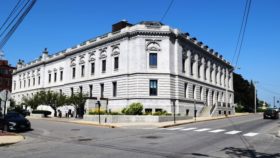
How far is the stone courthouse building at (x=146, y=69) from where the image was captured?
1890 inches

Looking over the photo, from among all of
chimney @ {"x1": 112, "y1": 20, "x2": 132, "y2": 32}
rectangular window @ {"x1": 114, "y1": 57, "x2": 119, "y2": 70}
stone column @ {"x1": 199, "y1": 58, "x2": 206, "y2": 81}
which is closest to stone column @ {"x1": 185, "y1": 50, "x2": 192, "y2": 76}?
stone column @ {"x1": 199, "y1": 58, "x2": 206, "y2": 81}

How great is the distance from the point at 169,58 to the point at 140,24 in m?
6.86

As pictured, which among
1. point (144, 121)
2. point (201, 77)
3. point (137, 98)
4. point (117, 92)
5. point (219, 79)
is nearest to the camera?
point (144, 121)

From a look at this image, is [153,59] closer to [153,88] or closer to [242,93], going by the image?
[153,88]

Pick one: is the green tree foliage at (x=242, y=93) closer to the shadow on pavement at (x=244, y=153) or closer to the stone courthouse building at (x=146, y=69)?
the stone courthouse building at (x=146, y=69)

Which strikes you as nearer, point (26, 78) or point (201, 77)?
point (201, 77)

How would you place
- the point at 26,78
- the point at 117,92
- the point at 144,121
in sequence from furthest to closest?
the point at 26,78
the point at 117,92
the point at 144,121

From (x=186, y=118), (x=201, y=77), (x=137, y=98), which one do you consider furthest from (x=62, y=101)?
(x=201, y=77)

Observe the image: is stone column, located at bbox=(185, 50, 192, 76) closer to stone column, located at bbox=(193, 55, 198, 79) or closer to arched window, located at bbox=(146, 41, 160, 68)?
stone column, located at bbox=(193, 55, 198, 79)

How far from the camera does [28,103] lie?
6106 cm

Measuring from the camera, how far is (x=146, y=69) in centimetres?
4850

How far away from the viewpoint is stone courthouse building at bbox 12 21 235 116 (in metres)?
48.0

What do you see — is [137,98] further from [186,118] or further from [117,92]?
[186,118]

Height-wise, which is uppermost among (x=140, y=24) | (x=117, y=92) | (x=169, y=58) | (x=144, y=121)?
(x=140, y=24)
